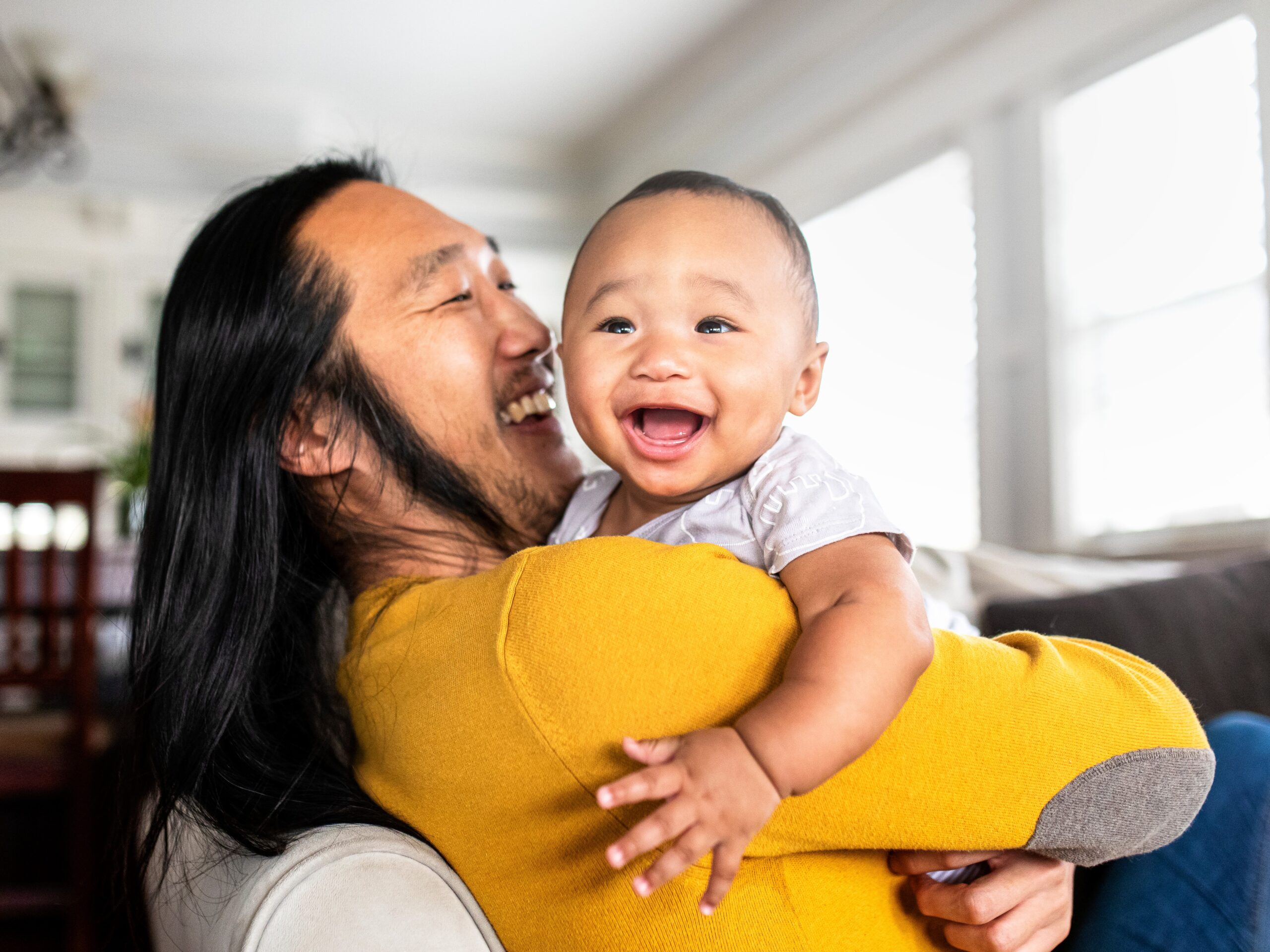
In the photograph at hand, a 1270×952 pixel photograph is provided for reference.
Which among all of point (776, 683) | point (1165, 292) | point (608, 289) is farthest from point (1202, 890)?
point (1165, 292)

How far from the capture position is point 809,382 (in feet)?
3.10

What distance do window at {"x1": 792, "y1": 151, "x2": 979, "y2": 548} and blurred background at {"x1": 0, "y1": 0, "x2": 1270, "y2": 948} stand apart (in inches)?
0.5

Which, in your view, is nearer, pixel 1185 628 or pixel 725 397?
pixel 725 397

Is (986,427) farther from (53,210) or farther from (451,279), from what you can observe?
Answer: (53,210)

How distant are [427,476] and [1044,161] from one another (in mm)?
2978

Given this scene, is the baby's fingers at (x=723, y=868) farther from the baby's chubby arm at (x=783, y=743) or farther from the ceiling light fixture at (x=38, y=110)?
the ceiling light fixture at (x=38, y=110)

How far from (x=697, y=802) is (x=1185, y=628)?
4.11 feet

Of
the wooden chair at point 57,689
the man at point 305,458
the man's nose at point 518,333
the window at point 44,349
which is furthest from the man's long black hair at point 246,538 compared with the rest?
the window at point 44,349

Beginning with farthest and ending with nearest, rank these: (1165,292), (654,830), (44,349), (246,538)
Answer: (44,349)
(1165,292)
(246,538)
(654,830)

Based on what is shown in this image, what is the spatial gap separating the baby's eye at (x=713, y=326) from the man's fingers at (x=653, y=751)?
0.37 metres

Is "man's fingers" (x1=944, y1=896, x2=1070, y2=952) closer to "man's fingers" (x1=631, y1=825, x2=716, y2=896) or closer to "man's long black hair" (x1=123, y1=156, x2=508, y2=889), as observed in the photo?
"man's fingers" (x1=631, y1=825, x2=716, y2=896)

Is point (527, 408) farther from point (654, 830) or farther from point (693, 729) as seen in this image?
point (654, 830)

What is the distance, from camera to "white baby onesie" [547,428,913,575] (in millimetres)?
745

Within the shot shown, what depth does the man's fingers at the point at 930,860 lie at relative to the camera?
0.72m
